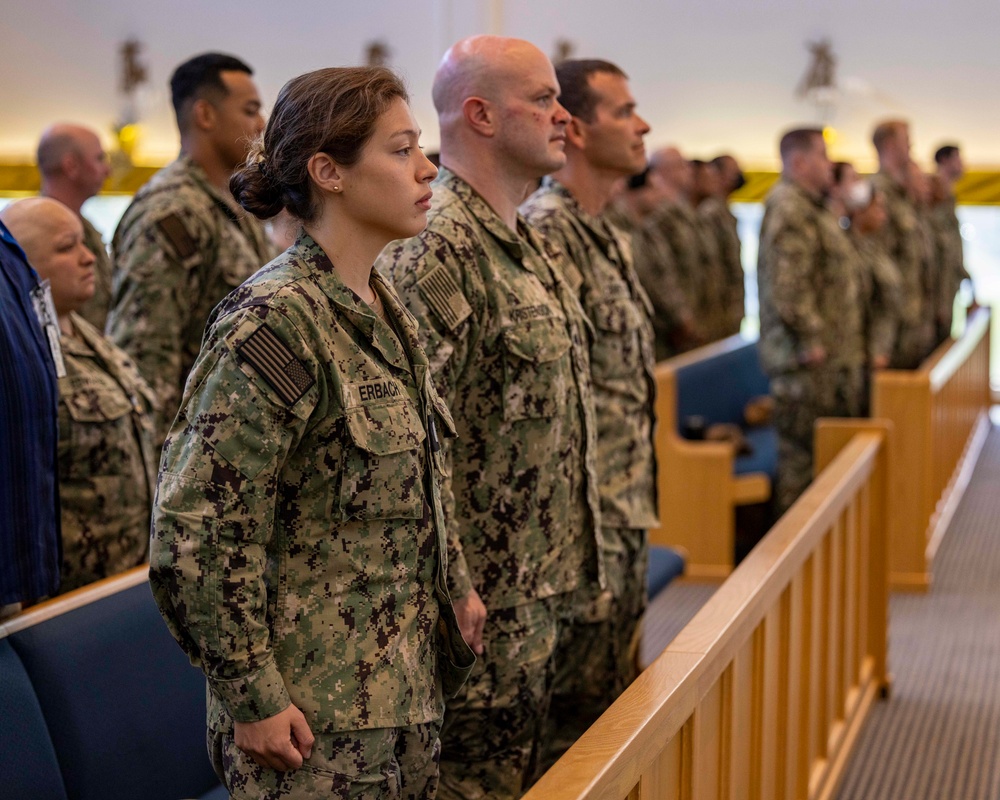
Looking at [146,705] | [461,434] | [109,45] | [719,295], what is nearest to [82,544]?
[146,705]

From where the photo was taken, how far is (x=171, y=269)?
2.74 meters

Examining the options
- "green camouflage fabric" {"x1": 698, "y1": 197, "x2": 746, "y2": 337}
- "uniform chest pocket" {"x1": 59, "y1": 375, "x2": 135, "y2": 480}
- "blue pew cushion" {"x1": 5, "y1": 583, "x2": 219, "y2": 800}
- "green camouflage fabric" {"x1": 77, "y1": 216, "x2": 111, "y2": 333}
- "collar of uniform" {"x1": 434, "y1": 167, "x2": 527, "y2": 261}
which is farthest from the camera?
"green camouflage fabric" {"x1": 698, "y1": 197, "x2": 746, "y2": 337}

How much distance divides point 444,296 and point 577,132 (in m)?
0.81

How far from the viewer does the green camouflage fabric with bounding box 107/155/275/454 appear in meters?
2.73

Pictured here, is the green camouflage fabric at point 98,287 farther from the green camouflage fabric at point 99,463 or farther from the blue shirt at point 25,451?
the blue shirt at point 25,451

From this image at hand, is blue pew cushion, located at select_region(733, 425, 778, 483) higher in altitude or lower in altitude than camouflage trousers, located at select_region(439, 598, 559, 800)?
lower

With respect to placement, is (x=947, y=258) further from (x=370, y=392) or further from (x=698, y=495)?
(x=370, y=392)

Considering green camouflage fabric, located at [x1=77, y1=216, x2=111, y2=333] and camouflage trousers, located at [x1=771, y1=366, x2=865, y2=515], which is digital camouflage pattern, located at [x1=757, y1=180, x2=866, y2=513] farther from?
green camouflage fabric, located at [x1=77, y1=216, x2=111, y2=333]

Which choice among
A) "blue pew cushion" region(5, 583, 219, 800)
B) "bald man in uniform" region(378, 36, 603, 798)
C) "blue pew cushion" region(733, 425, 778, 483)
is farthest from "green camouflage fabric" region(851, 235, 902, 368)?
"blue pew cushion" region(5, 583, 219, 800)

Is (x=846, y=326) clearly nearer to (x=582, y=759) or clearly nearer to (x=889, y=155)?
(x=889, y=155)

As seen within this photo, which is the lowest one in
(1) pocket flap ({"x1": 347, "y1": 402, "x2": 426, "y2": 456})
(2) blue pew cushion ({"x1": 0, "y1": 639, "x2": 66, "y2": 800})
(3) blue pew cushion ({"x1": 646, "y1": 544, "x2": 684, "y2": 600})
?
(3) blue pew cushion ({"x1": 646, "y1": 544, "x2": 684, "y2": 600})

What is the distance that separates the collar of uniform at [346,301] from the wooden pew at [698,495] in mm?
3140

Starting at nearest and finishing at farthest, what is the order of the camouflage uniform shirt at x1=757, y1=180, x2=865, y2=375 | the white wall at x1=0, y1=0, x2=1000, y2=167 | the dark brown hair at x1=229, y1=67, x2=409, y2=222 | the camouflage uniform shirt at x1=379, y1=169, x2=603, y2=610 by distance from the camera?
the dark brown hair at x1=229, y1=67, x2=409, y2=222 → the camouflage uniform shirt at x1=379, y1=169, x2=603, y2=610 → the camouflage uniform shirt at x1=757, y1=180, x2=865, y2=375 → the white wall at x1=0, y1=0, x2=1000, y2=167

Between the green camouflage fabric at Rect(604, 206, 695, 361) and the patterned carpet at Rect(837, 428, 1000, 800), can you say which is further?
the green camouflage fabric at Rect(604, 206, 695, 361)
